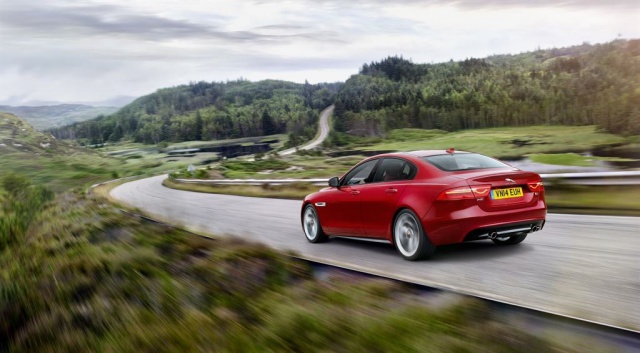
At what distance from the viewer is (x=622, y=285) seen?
5273mm

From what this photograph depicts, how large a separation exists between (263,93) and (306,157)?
107 m

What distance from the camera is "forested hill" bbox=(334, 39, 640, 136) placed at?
220ft

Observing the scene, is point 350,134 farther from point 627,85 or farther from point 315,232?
point 315,232

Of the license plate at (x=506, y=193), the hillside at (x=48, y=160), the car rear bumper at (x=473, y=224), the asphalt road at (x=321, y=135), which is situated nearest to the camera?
the car rear bumper at (x=473, y=224)

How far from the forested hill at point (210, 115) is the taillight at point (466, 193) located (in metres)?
93.2

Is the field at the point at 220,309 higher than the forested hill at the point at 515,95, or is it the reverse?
the forested hill at the point at 515,95

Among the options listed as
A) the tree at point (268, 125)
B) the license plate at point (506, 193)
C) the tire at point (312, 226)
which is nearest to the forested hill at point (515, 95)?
the tree at point (268, 125)

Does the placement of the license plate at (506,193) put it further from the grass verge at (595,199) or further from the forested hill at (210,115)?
the forested hill at (210,115)

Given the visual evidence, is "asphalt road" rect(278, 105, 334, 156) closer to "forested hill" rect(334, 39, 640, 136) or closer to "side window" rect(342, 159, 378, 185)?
"forested hill" rect(334, 39, 640, 136)

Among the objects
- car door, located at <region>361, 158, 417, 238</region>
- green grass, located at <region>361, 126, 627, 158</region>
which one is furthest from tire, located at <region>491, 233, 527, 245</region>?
green grass, located at <region>361, 126, 627, 158</region>

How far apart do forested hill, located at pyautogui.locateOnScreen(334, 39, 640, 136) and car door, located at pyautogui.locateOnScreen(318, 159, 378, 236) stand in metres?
49.4

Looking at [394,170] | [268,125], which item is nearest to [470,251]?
[394,170]

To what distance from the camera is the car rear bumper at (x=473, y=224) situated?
661 cm

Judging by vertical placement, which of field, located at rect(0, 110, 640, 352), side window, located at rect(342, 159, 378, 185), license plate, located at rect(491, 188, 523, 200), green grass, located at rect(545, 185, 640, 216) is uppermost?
side window, located at rect(342, 159, 378, 185)
